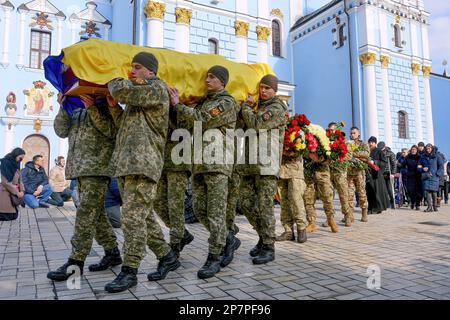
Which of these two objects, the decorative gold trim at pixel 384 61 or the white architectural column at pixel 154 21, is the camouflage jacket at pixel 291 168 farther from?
the decorative gold trim at pixel 384 61

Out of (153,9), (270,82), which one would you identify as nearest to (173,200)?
(270,82)

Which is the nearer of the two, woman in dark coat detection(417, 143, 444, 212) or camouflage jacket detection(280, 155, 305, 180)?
camouflage jacket detection(280, 155, 305, 180)

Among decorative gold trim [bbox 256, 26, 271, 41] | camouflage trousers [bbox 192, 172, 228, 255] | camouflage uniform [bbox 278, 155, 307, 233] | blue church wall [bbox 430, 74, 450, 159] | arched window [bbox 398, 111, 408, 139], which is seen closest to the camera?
camouflage trousers [bbox 192, 172, 228, 255]

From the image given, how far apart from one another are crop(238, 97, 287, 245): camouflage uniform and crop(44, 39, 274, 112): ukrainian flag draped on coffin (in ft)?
Result: 1.34

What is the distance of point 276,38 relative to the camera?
74.9 ft

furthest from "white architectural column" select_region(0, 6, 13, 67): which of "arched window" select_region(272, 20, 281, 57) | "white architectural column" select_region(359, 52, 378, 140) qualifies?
"white architectural column" select_region(359, 52, 378, 140)

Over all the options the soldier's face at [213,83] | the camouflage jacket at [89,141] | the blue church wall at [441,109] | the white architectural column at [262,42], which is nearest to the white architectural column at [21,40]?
the white architectural column at [262,42]

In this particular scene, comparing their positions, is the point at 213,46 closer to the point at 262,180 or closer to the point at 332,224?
the point at 332,224

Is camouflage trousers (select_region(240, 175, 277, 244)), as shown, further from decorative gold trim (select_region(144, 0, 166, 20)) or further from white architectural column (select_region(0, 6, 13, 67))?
white architectural column (select_region(0, 6, 13, 67))

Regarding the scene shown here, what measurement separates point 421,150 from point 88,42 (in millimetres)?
11491

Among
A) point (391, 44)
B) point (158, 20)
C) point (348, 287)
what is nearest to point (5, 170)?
point (348, 287)

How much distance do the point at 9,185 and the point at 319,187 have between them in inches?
277

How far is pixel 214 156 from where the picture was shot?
13.2 ft

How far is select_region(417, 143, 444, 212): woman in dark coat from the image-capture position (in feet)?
36.9
